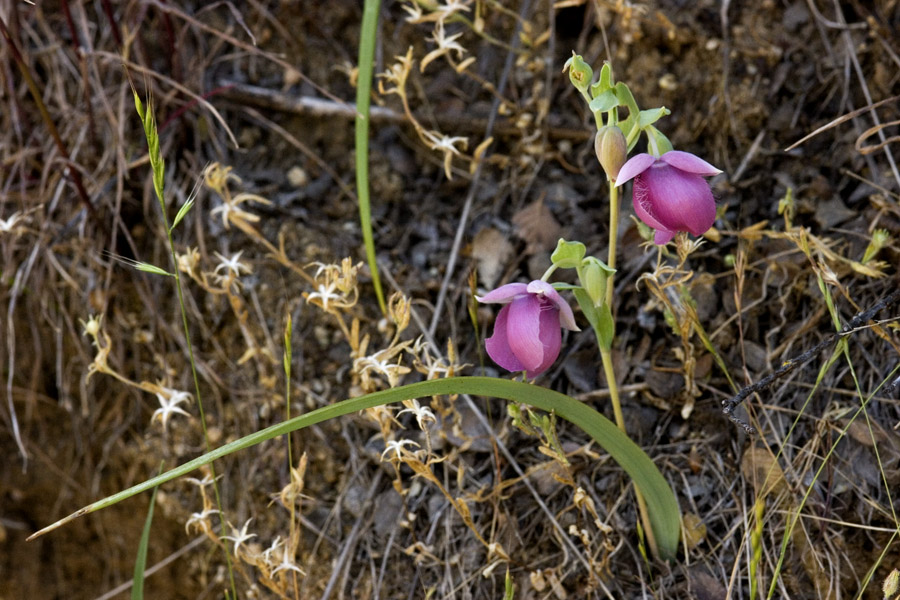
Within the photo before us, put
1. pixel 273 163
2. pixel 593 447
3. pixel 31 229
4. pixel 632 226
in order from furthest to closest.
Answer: pixel 273 163, pixel 31 229, pixel 632 226, pixel 593 447

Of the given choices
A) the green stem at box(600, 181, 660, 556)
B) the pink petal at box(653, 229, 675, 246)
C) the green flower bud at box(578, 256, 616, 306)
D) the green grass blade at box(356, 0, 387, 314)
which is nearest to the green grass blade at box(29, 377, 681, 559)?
the green stem at box(600, 181, 660, 556)

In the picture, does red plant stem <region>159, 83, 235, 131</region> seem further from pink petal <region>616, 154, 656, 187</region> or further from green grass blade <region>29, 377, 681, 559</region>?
pink petal <region>616, 154, 656, 187</region>

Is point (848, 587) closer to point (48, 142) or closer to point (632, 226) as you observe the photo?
point (632, 226)

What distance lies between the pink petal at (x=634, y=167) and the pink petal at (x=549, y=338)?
0.19 m

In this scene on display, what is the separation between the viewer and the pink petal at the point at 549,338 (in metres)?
0.96

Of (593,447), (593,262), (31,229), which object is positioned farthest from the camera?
(31,229)

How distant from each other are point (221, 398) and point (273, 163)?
0.55 m

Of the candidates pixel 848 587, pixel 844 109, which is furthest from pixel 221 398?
pixel 844 109

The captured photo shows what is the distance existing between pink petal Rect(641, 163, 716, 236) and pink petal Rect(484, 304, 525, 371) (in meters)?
0.23

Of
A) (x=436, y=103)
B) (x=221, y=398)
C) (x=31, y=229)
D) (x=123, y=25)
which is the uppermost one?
(x=123, y=25)

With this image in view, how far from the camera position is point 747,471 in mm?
1223

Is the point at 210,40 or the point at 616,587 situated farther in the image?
the point at 210,40

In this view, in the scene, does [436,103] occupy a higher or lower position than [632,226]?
higher

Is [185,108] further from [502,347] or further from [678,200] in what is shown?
[678,200]
